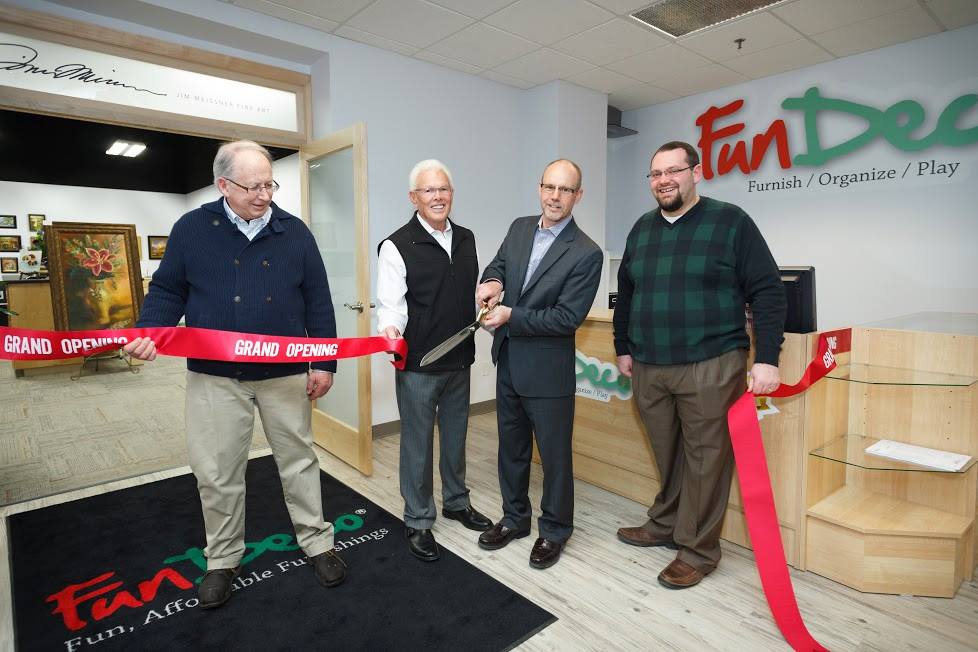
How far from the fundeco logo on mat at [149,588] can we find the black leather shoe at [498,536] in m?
0.51

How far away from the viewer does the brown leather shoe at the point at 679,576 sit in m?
2.23

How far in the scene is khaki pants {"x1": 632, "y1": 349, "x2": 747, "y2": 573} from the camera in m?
2.19

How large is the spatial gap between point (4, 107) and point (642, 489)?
3.99 meters

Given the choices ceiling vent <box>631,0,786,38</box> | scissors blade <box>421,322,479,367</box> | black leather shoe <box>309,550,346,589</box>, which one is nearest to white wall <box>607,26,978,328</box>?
ceiling vent <box>631,0,786,38</box>

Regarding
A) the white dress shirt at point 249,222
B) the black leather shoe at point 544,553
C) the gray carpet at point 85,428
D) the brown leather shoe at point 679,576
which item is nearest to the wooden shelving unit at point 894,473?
the brown leather shoe at point 679,576

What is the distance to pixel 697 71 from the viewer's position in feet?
15.5

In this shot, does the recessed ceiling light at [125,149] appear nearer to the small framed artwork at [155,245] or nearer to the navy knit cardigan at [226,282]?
the small framed artwork at [155,245]

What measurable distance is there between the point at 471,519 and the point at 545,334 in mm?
1078

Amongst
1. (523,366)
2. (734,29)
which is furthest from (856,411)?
(734,29)

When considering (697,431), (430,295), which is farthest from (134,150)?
(697,431)

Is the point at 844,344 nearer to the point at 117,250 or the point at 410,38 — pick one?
the point at 410,38

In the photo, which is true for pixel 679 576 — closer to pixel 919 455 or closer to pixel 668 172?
pixel 919 455

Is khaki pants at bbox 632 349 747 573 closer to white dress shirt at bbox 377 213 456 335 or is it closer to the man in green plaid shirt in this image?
the man in green plaid shirt

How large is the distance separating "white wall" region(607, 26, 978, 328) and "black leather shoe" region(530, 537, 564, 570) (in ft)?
11.4
